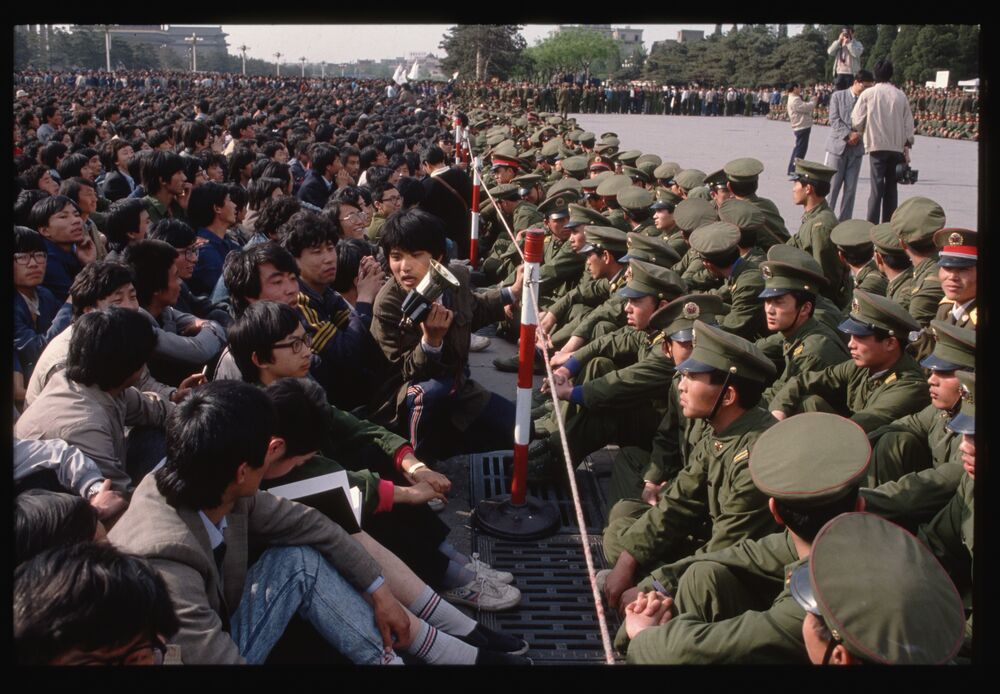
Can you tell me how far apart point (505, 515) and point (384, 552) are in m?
1.27

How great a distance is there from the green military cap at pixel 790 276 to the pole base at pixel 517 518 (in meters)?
1.65

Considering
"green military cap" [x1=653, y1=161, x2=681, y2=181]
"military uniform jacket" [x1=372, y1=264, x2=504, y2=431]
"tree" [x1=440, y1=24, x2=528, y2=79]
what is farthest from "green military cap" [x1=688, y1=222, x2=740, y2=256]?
"tree" [x1=440, y1=24, x2=528, y2=79]

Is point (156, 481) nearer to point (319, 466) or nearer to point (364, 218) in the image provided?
point (319, 466)

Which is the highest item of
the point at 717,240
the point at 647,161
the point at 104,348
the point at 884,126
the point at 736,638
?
the point at 884,126

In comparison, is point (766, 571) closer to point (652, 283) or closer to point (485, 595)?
point (485, 595)

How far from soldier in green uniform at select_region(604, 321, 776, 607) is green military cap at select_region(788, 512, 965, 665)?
1131mm

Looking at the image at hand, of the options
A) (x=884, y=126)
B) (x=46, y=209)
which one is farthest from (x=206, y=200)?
(x=884, y=126)

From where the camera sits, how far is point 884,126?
9.17m

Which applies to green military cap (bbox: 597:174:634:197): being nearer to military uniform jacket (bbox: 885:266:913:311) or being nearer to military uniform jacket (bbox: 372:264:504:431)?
military uniform jacket (bbox: 885:266:913:311)

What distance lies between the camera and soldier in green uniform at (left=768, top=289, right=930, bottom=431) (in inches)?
152

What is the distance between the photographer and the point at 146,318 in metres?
3.05

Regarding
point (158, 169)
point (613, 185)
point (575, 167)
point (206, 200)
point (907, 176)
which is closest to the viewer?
point (206, 200)

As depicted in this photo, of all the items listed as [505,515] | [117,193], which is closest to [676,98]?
[117,193]

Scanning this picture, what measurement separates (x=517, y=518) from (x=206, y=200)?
2983mm
